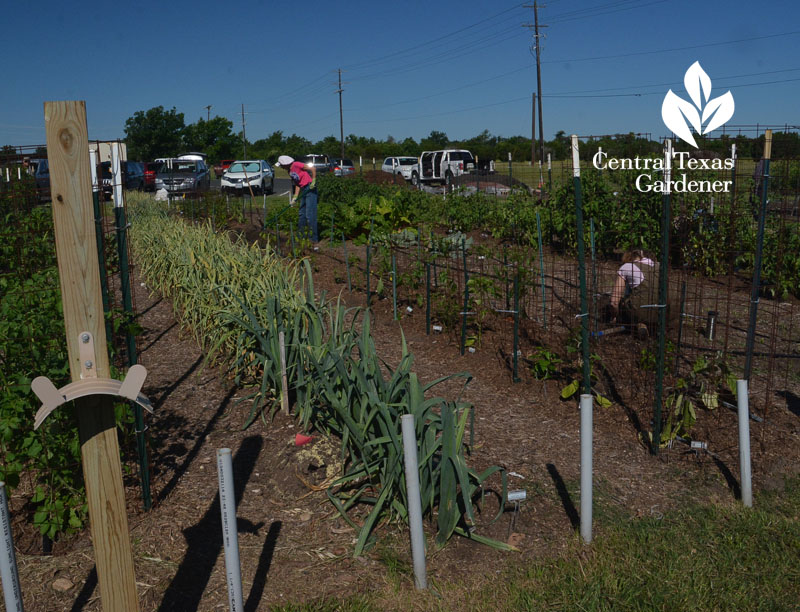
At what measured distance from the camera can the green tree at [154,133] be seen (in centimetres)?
5931

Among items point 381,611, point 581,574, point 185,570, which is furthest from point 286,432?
point 581,574

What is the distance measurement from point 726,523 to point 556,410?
5.36 feet

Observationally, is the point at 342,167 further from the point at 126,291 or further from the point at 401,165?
the point at 126,291

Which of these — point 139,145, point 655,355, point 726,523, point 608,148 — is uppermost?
point 139,145

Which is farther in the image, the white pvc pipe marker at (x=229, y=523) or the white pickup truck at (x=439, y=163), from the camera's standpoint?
the white pickup truck at (x=439, y=163)

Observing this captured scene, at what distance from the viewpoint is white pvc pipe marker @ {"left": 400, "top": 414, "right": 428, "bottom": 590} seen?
2.98 metres

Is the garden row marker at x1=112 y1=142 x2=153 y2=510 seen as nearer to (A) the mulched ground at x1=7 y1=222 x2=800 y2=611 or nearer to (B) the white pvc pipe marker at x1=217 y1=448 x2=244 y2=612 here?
(A) the mulched ground at x1=7 y1=222 x2=800 y2=611

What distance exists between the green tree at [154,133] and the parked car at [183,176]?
34299mm

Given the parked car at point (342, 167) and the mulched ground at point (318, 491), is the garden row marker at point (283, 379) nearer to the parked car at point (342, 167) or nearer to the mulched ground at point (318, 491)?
the mulched ground at point (318, 491)

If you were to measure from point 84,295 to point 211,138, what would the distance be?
65.1 meters

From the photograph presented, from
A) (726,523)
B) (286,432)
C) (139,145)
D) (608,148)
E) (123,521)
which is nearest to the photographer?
(123,521)

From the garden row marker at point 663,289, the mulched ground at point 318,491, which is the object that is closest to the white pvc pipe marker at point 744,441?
the mulched ground at point 318,491

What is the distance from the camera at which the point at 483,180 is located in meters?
24.7

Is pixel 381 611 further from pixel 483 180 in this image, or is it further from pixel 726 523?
pixel 483 180
